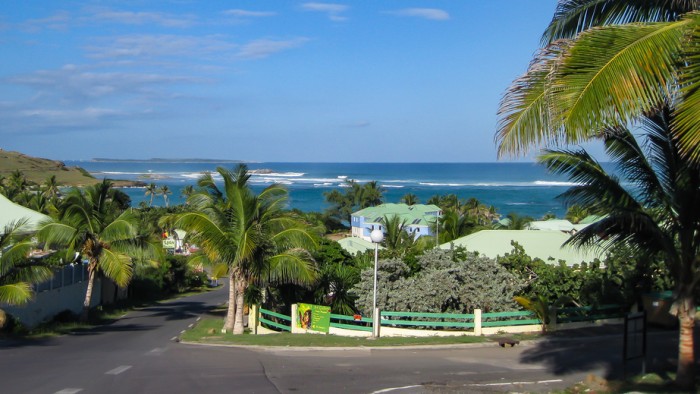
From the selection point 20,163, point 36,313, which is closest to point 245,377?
point 36,313

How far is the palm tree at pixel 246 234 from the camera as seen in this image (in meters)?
21.1

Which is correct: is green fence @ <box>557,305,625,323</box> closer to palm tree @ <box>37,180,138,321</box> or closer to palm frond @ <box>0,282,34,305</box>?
palm frond @ <box>0,282,34,305</box>

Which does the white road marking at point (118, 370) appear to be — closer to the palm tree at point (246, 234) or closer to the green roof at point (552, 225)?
the palm tree at point (246, 234)

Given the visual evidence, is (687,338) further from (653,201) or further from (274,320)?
(274,320)

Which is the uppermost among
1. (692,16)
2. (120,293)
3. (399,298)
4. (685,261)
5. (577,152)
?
(692,16)

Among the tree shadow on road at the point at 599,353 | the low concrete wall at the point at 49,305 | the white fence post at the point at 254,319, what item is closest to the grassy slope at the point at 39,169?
the low concrete wall at the point at 49,305

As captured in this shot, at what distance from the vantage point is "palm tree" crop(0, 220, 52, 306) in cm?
1977

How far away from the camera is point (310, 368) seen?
1478 cm

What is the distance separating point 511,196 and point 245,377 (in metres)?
150

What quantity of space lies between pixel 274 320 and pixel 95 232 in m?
9.35

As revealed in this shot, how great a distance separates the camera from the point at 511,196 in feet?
520

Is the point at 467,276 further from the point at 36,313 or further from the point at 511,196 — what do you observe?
the point at 511,196

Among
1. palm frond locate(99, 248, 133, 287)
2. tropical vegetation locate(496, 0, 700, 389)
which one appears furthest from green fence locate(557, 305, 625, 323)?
→ palm frond locate(99, 248, 133, 287)

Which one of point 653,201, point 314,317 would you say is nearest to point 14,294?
point 314,317
